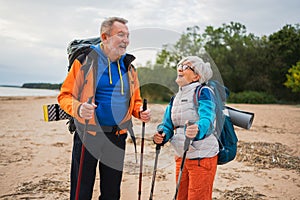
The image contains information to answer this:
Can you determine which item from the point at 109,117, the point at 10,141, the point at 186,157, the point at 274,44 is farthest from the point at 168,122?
the point at 274,44

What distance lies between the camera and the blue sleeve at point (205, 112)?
2518 millimetres

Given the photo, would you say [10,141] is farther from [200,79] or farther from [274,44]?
[274,44]

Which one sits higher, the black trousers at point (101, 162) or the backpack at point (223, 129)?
the backpack at point (223, 129)

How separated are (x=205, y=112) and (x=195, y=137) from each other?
0.23 meters

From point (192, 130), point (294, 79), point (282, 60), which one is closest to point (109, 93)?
point (192, 130)

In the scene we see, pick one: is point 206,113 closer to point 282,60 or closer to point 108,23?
point 108,23

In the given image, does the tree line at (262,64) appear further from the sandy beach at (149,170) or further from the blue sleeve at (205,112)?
the blue sleeve at (205,112)

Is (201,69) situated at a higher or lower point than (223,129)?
higher

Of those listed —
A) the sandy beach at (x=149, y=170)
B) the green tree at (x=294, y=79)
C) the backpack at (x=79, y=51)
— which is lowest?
the sandy beach at (x=149, y=170)

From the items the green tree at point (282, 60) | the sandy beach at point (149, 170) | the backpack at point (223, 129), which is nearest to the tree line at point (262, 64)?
the green tree at point (282, 60)

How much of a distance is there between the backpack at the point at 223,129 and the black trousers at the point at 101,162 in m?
0.92

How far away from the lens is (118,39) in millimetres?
2738

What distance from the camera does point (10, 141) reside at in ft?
25.3

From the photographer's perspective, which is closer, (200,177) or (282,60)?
(200,177)
